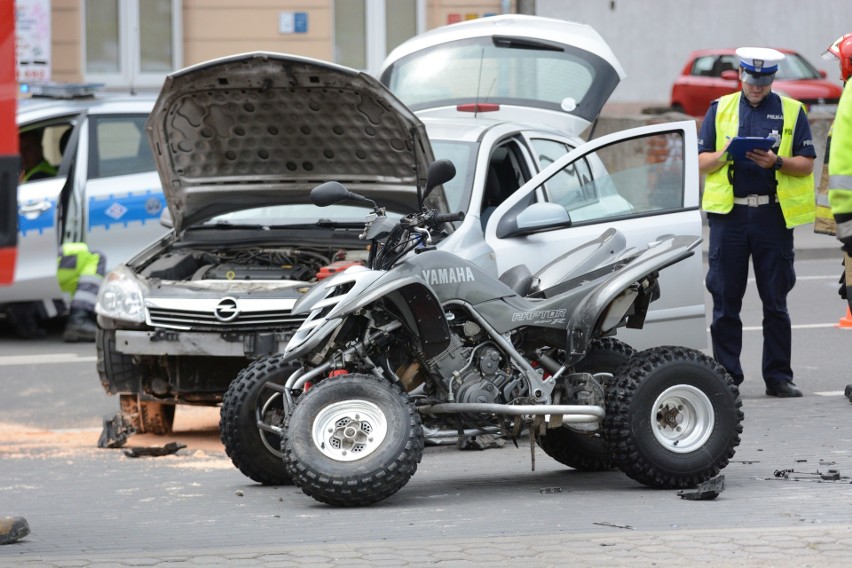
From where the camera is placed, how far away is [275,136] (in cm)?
966

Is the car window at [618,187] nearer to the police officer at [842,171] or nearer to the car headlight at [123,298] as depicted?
the police officer at [842,171]

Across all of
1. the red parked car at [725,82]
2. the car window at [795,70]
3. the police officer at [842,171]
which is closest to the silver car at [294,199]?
the police officer at [842,171]

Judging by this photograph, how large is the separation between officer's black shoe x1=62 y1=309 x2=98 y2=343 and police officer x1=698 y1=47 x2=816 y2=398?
608 cm

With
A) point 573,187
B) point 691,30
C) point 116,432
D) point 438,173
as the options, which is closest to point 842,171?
point 573,187

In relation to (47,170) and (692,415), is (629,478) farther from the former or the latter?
(47,170)

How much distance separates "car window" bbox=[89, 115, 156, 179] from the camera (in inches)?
554

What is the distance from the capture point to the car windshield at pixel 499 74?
1138 cm

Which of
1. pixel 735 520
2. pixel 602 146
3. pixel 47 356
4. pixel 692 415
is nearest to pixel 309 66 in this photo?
pixel 602 146

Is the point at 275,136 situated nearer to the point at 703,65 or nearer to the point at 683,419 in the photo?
the point at 683,419

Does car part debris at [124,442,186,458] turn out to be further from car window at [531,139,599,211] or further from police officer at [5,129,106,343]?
police officer at [5,129,106,343]

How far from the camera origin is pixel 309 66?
8961mm

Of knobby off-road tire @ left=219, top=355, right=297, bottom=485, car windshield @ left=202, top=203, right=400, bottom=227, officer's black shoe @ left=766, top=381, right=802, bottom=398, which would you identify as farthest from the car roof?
knobby off-road tire @ left=219, top=355, right=297, bottom=485

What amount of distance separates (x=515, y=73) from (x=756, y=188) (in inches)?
93.9

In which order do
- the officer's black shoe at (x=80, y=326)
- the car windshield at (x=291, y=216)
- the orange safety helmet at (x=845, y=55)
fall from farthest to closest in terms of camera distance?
the officer's black shoe at (x=80, y=326) → the car windshield at (x=291, y=216) → the orange safety helmet at (x=845, y=55)
